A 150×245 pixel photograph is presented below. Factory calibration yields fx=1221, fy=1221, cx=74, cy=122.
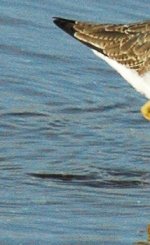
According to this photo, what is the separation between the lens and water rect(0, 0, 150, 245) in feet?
36.6

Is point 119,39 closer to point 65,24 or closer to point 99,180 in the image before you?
point 65,24

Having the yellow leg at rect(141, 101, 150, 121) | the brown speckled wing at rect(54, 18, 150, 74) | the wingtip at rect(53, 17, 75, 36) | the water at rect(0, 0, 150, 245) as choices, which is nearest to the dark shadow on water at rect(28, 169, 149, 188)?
the water at rect(0, 0, 150, 245)

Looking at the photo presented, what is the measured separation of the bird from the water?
505 mm

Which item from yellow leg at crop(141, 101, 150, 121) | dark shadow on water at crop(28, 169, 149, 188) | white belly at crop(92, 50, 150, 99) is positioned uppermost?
white belly at crop(92, 50, 150, 99)

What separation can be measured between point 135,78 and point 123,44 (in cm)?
58

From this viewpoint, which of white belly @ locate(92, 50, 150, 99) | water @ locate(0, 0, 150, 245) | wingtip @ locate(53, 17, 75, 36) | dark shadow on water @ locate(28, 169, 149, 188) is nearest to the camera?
water @ locate(0, 0, 150, 245)

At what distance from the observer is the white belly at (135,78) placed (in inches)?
558

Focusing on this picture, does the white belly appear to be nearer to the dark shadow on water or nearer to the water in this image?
the water

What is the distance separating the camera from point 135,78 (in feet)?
47.6

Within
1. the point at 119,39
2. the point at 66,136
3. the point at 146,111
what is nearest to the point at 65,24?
the point at 119,39

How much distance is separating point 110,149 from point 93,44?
2004mm

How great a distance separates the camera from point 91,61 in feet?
54.5

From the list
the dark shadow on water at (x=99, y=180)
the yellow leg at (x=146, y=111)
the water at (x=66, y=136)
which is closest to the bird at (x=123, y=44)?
the yellow leg at (x=146, y=111)

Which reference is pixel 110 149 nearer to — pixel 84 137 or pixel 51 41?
pixel 84 137
